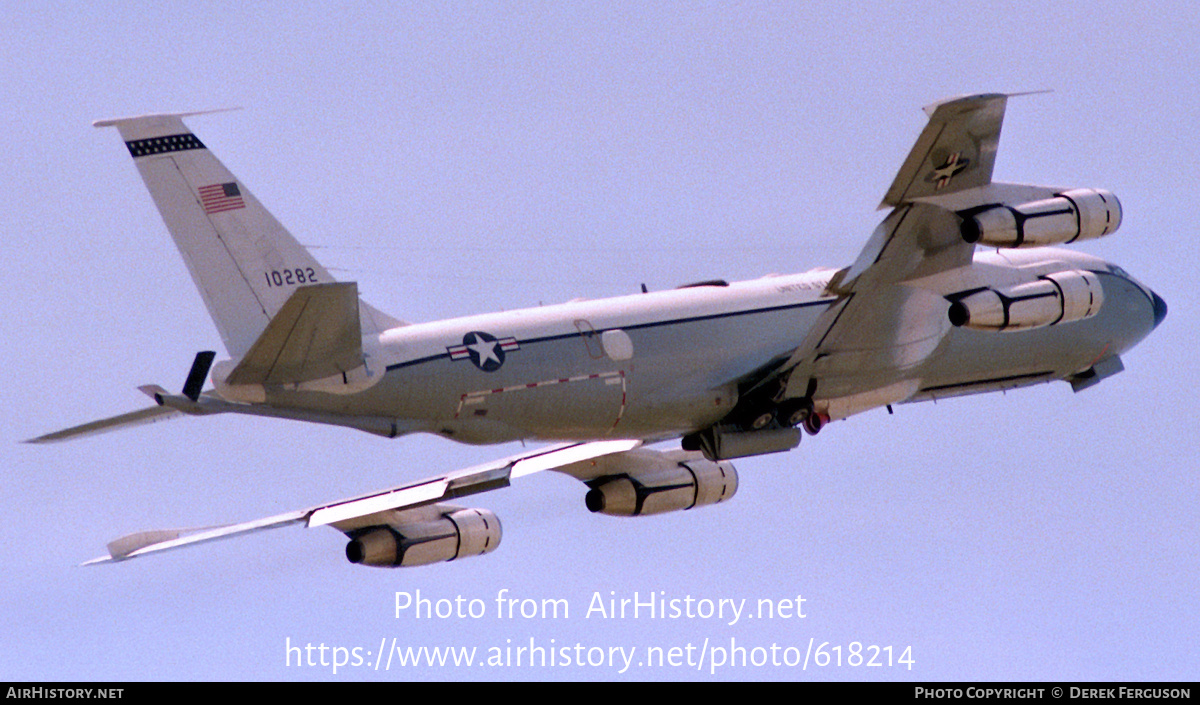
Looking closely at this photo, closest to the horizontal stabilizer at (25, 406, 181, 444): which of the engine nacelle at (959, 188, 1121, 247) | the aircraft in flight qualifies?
the aircraft in flight

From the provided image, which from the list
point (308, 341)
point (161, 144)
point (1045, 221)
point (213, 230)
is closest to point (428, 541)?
point (213, 230)

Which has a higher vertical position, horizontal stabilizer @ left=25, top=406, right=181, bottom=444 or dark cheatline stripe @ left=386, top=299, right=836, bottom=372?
dark cheatline stripe @ left=386, top=299, right=836, bottom=372

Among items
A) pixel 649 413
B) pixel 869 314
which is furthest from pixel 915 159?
pixel 649 413

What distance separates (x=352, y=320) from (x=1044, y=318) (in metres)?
12.0

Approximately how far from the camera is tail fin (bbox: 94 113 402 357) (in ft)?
117

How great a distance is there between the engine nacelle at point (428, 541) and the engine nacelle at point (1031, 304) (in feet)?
35.4

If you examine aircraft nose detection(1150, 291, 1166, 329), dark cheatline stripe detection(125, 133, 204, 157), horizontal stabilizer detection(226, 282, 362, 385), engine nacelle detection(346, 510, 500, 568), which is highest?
aircraft nose detection(1150, 291, 1166, 329)

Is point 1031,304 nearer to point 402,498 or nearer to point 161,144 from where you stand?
point 402,498

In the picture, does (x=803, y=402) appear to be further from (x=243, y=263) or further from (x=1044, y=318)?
(x=243, y=263)

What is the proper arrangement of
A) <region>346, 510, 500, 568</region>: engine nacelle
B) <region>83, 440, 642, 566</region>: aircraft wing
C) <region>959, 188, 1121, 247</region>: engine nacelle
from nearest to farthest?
1. <region>959, 188, 1121, 247</region>: engine nacelle
2. <region>83, 440, 642, 566</region>: aircraft wing
3. <region>346, 510, 500, 568</region>: engine nacelle

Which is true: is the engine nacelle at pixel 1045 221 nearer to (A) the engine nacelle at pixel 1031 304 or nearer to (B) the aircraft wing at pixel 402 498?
(A) the engine nacelle at pixel 1031 304

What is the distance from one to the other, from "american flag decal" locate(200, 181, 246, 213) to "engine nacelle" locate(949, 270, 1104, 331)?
1175 cm

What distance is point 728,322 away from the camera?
1548 inches

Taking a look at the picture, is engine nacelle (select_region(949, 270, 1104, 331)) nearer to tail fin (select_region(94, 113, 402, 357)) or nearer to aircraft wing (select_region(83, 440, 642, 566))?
aircraft wing (select_region(83, 440, 642, 566))
